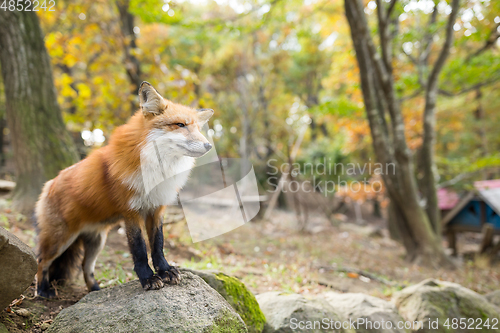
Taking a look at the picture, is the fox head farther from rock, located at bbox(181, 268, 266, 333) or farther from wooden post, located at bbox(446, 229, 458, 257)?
wooden post, located at bbox(446, 229, 458, 257)

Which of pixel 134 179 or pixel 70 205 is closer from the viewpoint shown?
pixel 134 179

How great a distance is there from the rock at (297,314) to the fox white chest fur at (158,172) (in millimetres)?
1489

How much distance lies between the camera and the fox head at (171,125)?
1921 mm

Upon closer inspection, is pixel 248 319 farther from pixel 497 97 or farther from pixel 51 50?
pixel 497 97

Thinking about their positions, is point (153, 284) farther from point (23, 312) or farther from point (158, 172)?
point (23, 312)

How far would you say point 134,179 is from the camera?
2.03 m

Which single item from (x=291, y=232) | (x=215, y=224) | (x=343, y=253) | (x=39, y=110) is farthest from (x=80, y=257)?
(x=291, y=232)

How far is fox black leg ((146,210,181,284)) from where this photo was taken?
2.24m

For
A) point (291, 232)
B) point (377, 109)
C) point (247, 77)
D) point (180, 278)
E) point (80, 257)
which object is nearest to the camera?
point (180, 278)

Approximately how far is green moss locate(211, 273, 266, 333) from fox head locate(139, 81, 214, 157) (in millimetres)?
1319

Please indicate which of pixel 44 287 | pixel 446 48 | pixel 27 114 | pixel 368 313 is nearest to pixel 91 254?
pixel 44 287

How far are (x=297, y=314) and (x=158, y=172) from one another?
1783 millimetres

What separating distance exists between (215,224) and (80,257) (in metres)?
1.46

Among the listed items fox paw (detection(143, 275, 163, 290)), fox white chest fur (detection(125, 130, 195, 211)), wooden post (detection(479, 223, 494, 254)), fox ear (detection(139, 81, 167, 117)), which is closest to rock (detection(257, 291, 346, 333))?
fox paw (detection(143, 275, 163, 290))
